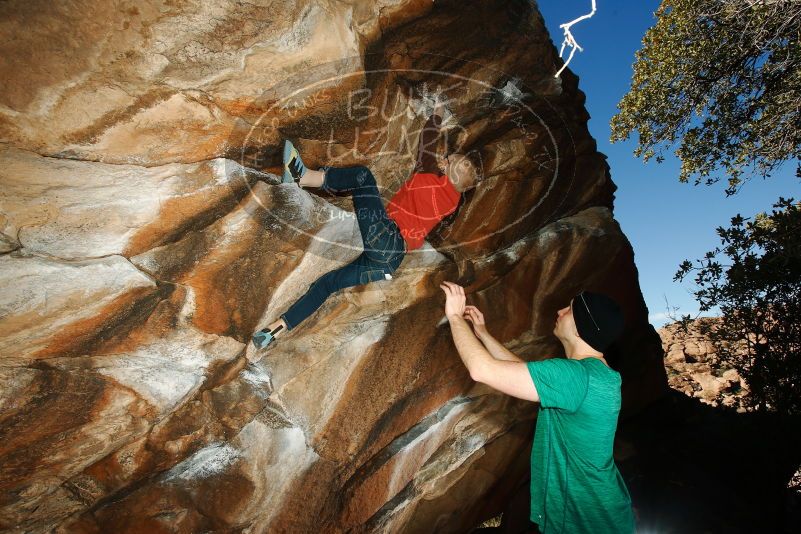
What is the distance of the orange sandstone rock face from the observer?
2609 mm

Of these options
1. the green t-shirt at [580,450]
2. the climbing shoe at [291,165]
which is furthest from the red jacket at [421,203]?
the green t-shirt at [580,450]

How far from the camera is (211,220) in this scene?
3189mm

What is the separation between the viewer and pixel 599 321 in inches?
104

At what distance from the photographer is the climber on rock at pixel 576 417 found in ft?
7.75

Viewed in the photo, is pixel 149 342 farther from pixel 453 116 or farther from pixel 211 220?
pixel 453 116

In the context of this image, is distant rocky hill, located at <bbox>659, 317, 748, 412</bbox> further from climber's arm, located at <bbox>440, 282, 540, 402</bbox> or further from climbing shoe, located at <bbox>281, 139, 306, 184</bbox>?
climbing shoe, located at <bbox>281, 139, 306, 184</bbox>

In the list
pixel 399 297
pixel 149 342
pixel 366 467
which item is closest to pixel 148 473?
pixel 149 342

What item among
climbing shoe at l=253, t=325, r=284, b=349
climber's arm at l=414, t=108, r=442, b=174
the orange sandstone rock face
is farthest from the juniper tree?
climbing shoe at l=253, t=325, r=284, b=349

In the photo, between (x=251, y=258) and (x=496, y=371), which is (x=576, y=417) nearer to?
(x=496, y=371)

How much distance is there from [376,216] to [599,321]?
212 cm

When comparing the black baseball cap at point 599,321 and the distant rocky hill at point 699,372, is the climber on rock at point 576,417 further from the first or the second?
the distant rocky hill at point 699,372

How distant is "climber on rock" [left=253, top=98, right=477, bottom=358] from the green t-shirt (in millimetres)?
1906

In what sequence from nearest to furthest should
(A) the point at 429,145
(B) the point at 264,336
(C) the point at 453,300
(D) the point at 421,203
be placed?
(C) the point at 453,300, (B) the point at 264,336, (D) the point at 421,203, (A) the point at 429,145

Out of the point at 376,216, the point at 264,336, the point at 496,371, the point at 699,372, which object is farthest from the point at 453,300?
the point at 699,372
